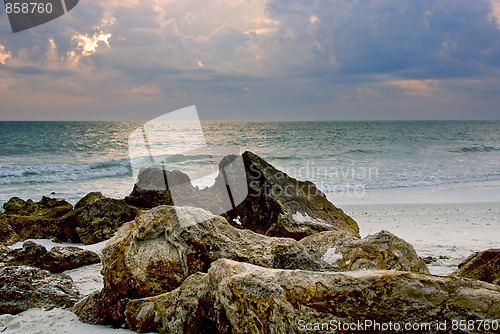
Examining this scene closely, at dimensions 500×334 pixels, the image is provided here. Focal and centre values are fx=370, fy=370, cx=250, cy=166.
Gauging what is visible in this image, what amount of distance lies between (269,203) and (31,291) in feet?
10.1

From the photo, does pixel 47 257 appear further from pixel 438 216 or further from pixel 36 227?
pixel 438 216

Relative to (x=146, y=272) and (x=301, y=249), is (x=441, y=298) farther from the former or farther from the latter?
(x=146, y=272)

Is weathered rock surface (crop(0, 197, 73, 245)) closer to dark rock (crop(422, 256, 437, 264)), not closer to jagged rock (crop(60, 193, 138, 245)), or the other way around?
jagged rock (crop(60, 193, 138, 245))

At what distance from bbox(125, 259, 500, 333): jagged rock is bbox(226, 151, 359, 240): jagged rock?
2.71 metres

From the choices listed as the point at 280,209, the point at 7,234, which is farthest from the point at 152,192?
the point at 280,209

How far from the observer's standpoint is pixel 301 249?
3021mm

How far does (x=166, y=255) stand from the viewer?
9.21 feet

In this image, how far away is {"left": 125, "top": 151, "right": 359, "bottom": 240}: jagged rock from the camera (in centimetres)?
509

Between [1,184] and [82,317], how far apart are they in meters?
17.4

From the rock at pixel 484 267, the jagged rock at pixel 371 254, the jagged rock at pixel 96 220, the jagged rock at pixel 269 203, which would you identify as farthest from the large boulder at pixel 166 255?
the jagged rock at pixel 96 220

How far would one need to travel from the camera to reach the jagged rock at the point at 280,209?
5.04 meters

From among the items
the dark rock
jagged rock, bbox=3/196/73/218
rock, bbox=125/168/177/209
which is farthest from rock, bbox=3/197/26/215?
the dark rock

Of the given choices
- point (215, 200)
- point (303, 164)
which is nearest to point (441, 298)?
point (215, 200)

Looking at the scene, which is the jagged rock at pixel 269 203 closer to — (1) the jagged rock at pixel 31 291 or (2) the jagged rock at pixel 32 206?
(1) the jagged rock at pixel 31 291
